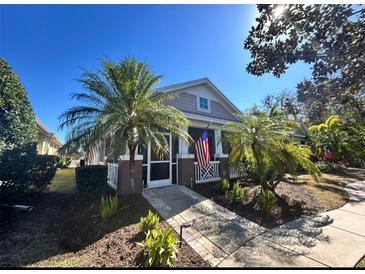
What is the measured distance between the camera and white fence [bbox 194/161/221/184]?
9656 mm

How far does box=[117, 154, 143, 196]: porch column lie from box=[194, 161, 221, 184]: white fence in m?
3.33

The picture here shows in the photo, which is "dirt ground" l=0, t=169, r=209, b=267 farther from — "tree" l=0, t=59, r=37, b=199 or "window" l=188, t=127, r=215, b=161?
"window" l=188, t=127, r=215, b=161

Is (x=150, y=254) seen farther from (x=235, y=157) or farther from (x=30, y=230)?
(x=235, y=157)

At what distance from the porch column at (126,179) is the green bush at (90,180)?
26.8 inches

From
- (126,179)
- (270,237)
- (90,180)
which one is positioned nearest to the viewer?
(270,237)

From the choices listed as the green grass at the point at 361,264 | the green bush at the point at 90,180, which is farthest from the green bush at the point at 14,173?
the green grass at the point at 361,264

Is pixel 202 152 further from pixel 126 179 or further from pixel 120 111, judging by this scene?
pixel 120 111

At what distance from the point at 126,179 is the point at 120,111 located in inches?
116

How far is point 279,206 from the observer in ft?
20.6

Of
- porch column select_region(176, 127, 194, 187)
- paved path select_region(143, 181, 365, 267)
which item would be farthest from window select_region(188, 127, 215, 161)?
paved path select_region(143, 181, 365, 267)

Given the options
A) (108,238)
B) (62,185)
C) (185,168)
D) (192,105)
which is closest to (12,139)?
(62,185)

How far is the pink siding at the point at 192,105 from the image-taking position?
10.7m
